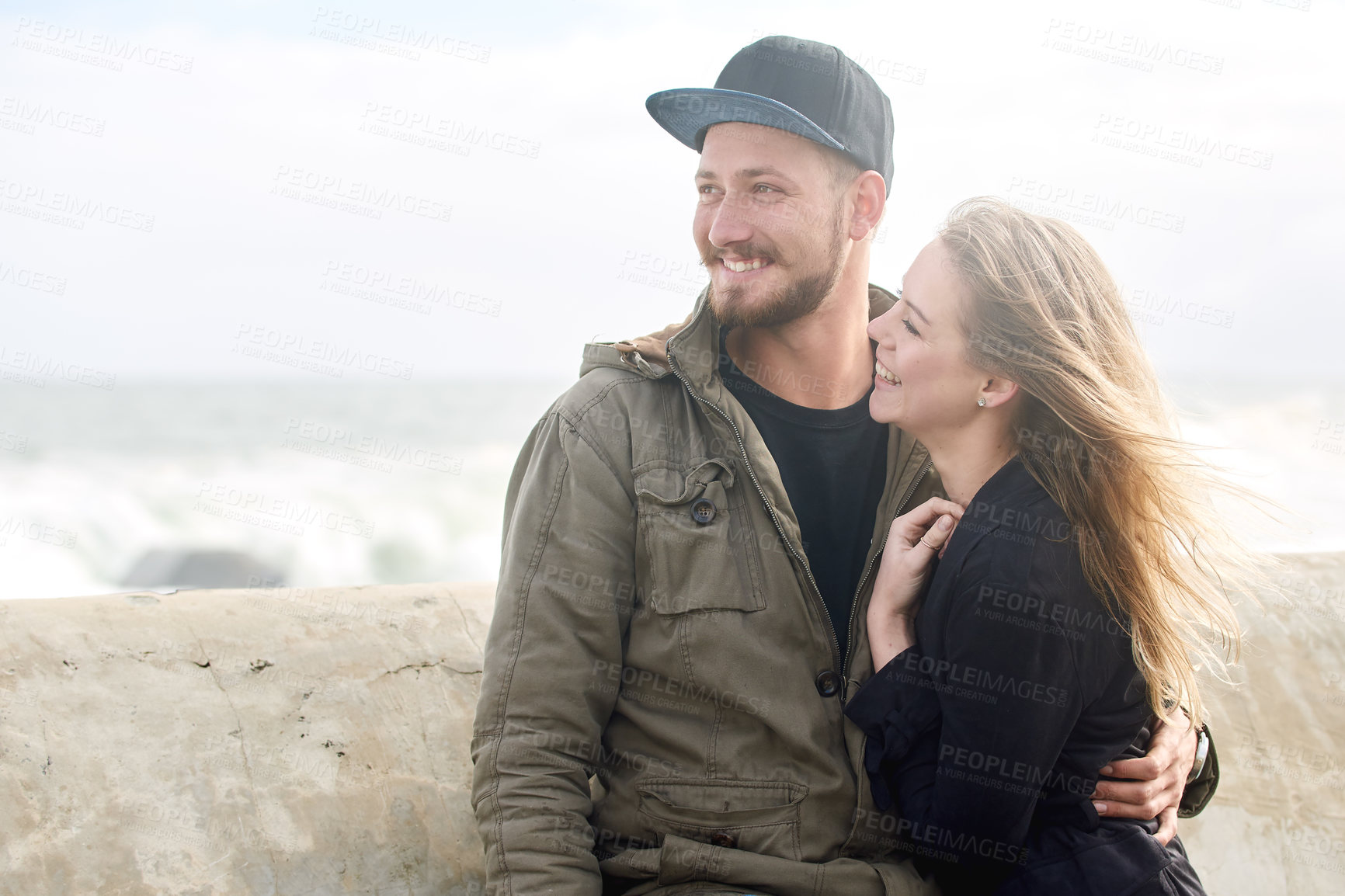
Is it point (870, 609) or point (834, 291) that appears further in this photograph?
point (834, 291)

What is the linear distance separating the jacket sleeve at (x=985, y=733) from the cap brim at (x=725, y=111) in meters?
1.13

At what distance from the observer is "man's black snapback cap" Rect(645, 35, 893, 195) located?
223 cm

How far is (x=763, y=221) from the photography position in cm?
228

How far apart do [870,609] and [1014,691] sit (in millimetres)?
366

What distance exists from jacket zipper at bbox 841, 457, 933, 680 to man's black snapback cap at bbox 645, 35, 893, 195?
794mm

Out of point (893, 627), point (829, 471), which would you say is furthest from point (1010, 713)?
point (829, 471)

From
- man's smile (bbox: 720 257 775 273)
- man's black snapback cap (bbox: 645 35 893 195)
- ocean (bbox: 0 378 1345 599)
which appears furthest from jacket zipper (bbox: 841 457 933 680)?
ocean (bbox: 0 378 1345 599)

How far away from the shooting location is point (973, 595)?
5.62 ft

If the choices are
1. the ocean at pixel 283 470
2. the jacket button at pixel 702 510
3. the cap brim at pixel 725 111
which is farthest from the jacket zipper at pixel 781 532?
the ocean at pixel 283 470

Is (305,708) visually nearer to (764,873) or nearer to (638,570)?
(638,570)

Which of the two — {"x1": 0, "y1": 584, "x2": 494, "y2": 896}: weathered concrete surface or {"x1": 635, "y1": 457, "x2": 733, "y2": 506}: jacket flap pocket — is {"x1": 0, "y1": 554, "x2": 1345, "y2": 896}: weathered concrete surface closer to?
{"x1": 0, "y1": 584, "x2": 494, "y2": 896}: weathered concrete surface

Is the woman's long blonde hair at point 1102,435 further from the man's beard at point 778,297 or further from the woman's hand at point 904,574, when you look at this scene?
the man's beard at point 778,297

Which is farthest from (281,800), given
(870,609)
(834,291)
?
(834,291)

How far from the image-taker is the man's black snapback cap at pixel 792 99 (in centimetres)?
223
